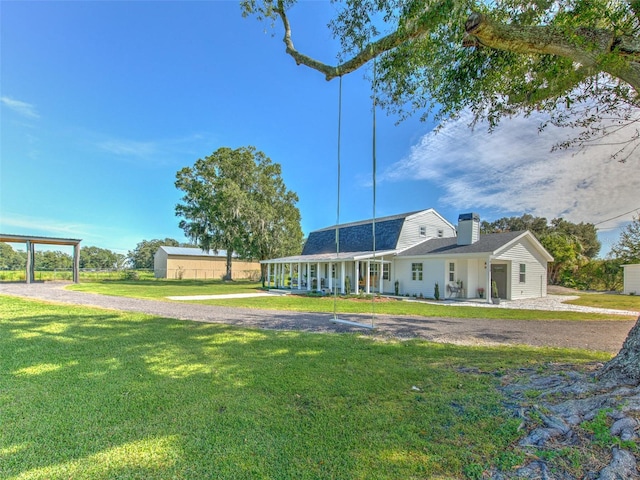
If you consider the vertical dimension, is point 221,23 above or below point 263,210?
above

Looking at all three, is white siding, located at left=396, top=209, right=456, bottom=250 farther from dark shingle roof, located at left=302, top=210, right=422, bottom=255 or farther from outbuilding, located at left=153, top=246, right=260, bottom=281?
outbuilding, located at left=153, top=246, right=260, bottom=281

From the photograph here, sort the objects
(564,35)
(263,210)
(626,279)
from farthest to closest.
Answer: (263,210)
(626,279)
(564,35)

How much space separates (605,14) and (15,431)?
800 cm

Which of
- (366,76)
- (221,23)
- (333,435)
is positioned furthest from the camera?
(221,23)

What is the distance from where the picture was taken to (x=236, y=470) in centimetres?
215

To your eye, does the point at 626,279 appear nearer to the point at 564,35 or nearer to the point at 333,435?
the point at 564,35

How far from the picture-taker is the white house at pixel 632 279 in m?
21.3

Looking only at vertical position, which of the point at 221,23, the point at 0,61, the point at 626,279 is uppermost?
the point at 221,23

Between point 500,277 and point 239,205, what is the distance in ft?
Answer: 70.7

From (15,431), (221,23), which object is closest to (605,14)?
(15,431)

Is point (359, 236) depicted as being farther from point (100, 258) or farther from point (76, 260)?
point (100, 258)

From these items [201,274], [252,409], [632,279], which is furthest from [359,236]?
[201,274]

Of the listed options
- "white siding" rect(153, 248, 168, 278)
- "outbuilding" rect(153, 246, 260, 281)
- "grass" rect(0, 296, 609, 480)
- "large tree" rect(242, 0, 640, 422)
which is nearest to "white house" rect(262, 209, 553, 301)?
"large tree" rect(242, 0, 640, 422)

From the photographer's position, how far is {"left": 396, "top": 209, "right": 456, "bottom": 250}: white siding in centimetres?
2070
